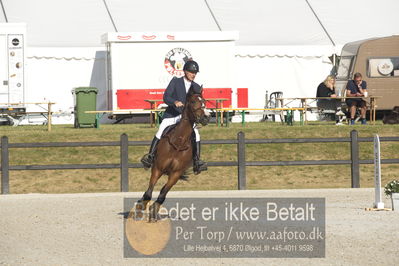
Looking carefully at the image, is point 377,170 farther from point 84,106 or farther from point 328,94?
point 84,106

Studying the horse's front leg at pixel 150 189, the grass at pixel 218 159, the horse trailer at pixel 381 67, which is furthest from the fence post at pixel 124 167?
the horse trailer at pixel 381 67

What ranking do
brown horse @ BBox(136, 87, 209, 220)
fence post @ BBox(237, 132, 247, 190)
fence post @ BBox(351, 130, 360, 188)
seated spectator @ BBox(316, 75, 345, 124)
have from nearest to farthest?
brown horse @ BBox(136, 87, 209, 220)
fence post @ BBox(237, 132, 247, 190)
fence post @ BBox(351, 130, 360, 188)
seated spectator @ BBox(316, 75, 345, 124)

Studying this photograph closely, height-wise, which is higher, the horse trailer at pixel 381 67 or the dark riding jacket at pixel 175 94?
the horse trailer at pixel 381 67

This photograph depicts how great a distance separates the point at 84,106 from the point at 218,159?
724cm

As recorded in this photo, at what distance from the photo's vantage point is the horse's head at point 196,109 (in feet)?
42.7

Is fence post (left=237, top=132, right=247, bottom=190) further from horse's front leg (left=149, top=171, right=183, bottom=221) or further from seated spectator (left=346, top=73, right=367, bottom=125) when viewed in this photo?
seated spectator (left=346, top=73, right=367, bottom=125)

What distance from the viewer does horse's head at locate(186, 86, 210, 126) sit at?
13023mm

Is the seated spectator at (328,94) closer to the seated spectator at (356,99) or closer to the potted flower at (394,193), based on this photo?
the seated spectator at (356,99)

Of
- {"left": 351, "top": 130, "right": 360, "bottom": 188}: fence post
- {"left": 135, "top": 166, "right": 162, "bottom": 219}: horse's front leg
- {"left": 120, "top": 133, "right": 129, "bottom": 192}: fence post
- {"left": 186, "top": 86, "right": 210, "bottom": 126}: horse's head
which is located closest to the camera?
{"left": 186, "top": 86, "right": 210, "bottom": 126}: horse's head

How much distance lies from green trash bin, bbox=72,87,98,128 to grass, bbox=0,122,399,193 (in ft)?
11.4

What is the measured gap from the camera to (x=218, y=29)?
3459cm

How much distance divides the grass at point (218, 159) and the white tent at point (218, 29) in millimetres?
7518

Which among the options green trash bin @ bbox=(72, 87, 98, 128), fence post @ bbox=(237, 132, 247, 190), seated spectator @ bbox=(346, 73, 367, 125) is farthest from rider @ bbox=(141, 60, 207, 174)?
green trash bin @ bbox=(72, 87, 98, 128)

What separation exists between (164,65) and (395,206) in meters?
17.7
